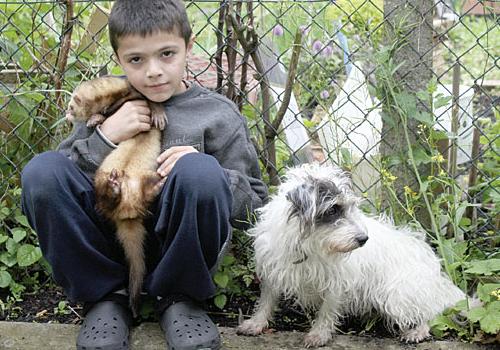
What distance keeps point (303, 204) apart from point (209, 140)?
60 centimetres

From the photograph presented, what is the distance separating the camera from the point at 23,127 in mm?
3994

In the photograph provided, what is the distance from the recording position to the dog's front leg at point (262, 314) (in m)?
3.48

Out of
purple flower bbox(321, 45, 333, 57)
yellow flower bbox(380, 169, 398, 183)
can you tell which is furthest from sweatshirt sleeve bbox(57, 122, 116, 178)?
purple flower bbox(321, 45, 333, 57)

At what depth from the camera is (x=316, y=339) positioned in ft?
11.1

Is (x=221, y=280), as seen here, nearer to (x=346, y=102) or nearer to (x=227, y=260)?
(x=227, y=260)

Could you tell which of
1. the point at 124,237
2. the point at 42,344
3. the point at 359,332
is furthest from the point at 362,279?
the point at 42,344

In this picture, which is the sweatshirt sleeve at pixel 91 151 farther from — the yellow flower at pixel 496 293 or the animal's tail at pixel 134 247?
the yellow flower at pixel 496 293

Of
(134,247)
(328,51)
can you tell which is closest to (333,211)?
(134,247)

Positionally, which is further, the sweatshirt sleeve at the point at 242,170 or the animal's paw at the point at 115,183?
the sweatshirt sleeve at the point at 242,170

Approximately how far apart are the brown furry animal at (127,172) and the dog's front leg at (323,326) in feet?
2.55

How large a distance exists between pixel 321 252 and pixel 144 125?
36.3 inches

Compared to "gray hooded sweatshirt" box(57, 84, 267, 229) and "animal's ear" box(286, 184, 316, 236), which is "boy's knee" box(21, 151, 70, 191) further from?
"animal's ear" box(286, 184, 316, 236)

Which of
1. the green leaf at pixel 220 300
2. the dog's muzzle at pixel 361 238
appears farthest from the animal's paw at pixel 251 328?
the dog's muzzle at pixel 361 238

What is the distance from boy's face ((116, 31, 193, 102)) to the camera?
3.24 m
